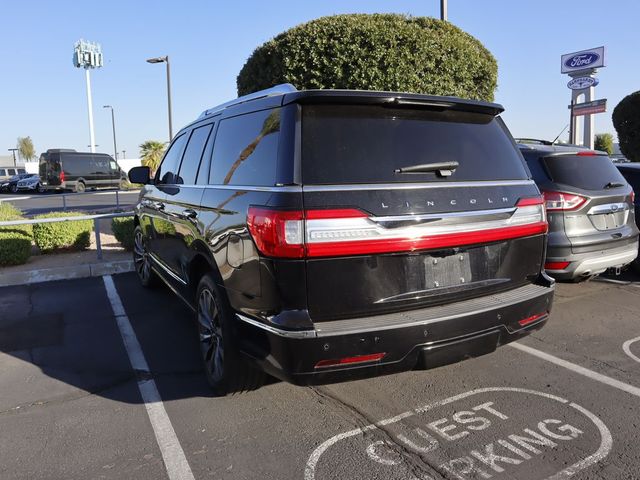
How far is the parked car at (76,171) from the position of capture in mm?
29717

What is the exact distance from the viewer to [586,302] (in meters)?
5.80

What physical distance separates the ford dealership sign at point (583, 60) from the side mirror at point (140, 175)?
2234 centimetres

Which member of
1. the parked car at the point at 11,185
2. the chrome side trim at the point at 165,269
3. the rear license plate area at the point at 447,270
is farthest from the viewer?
the parked car at the point at 11,185

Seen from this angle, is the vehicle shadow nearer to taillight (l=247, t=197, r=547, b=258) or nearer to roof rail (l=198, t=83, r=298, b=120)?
taillight (l=247, t=197, r=547, b=258)

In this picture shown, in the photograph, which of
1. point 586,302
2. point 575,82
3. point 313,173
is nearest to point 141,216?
point 313,173

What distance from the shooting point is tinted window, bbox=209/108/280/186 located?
2.98 meters

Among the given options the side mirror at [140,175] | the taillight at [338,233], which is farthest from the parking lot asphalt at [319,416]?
the side mirror at [140,175]

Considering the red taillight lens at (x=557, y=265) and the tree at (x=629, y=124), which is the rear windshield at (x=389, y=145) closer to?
the red taillight lens at (x=557, y=265)

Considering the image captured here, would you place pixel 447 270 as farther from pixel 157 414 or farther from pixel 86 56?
pixel 86 56

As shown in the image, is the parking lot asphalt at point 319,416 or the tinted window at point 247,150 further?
the tinted window at point 247,150

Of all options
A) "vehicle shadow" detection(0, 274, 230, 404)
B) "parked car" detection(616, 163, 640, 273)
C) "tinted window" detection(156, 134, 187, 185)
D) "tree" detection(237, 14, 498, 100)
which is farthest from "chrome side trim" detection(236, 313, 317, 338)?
"tree" detection(237, 14, 498, 100)

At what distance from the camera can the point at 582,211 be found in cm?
521

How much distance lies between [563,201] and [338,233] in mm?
3430

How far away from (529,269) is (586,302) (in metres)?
2.88
